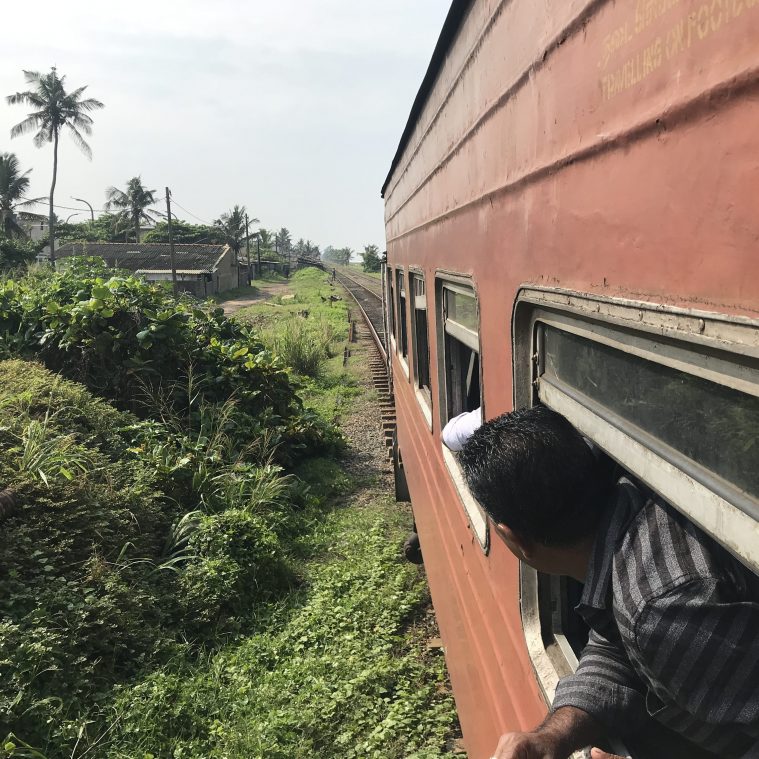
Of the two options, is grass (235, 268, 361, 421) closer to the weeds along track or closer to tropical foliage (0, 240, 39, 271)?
the weeds along track

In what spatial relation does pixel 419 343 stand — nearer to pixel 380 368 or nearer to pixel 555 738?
pixel 555 738

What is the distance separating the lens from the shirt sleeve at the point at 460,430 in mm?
2236

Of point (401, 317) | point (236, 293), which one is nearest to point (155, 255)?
point (236, 293)

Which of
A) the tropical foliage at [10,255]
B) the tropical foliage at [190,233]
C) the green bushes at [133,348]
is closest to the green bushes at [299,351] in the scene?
the green bushes at [133,348]

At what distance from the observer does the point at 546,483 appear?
1.10 metres

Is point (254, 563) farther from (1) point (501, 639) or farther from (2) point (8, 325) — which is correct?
(2) point (8, 325)

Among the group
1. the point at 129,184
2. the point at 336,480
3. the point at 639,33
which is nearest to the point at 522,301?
the point at 639,33

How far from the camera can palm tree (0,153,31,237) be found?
1447 inches

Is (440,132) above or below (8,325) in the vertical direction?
above

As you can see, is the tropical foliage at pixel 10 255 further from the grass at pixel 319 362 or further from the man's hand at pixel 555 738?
the man's hand at pixel 555 738

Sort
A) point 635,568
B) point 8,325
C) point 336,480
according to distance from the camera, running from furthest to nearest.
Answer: point 8,325 < point 336,480 < point 635,568

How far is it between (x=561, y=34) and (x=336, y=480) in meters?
6.33

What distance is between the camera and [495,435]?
3.81 feet

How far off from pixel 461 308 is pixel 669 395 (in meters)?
1.72
